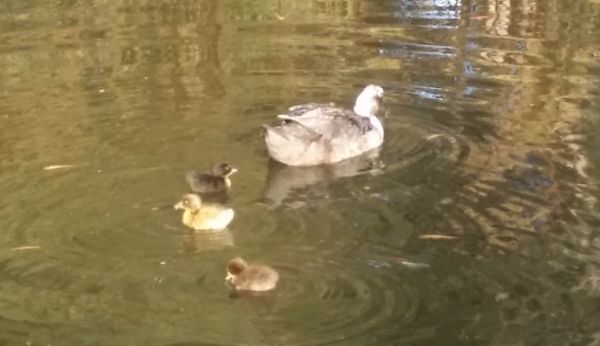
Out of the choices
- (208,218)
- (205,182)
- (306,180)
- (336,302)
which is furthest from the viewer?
(306,180)

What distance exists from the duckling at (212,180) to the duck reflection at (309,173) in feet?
0.94

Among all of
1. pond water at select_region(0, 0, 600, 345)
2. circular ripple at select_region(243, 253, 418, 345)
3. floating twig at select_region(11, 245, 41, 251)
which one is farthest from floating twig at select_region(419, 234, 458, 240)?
floating twig at select_region(11, 245, 41, 251)

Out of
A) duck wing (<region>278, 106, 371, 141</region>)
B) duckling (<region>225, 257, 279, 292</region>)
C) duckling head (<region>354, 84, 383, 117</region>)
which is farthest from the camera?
duckling head (<region>354, 84, 383, 117</region>)

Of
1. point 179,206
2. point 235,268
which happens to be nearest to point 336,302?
point 235,268

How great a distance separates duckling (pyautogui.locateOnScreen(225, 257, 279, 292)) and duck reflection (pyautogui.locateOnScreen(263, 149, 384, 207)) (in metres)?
1.61

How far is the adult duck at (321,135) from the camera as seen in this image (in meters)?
9.05

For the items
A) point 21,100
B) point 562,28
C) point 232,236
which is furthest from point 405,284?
point 562,28

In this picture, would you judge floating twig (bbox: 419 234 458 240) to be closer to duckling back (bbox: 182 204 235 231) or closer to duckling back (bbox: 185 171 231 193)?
duckling back (bbox: 182 204 235 231)

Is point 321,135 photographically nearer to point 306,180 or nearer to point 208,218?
point 306,180

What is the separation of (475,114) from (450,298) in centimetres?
354

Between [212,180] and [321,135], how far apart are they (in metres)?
1.21

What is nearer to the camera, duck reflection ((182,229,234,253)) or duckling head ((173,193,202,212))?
duck reflection ((182,229,234,253))

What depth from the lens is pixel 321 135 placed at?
9.27 metres

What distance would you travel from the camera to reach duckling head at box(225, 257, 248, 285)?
6.71 metres
